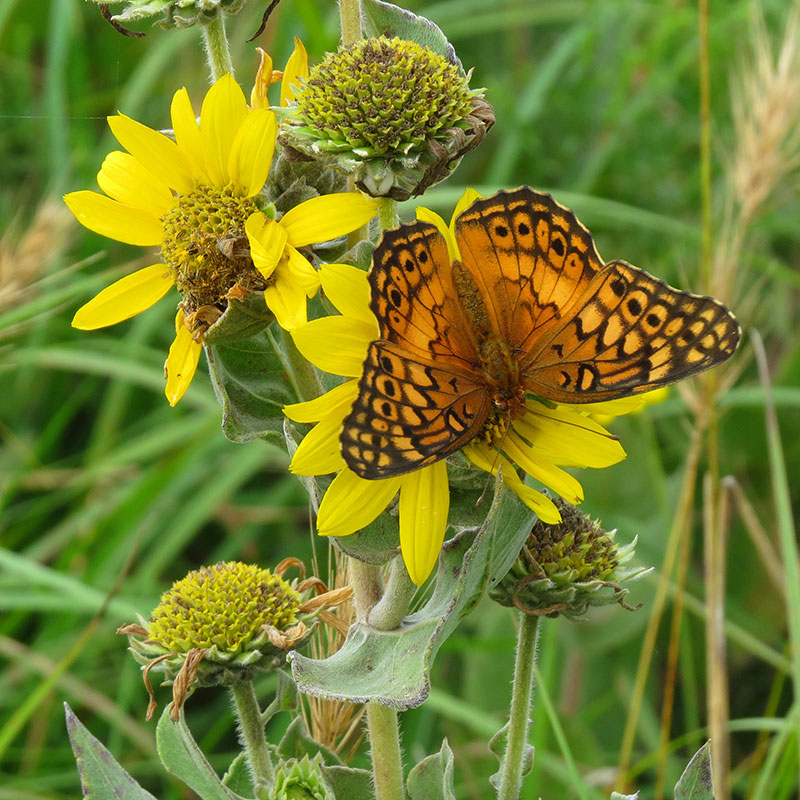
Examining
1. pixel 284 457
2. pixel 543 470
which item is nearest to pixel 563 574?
pixel 543 470

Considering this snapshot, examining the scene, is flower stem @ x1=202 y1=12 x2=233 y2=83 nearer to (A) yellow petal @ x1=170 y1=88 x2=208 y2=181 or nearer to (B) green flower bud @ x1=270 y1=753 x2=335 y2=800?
(A) yellow petal @ x1=170 y1=88 x2=208 y2=181

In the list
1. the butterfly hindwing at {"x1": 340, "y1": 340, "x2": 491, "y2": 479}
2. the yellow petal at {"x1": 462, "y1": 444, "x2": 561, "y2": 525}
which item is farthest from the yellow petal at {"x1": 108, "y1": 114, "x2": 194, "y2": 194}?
the yellow petal at {"x1": 462, "y1": 444, "x2": 561, "y2": 525}

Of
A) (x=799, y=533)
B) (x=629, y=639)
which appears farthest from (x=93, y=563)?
(x=799, y=533)

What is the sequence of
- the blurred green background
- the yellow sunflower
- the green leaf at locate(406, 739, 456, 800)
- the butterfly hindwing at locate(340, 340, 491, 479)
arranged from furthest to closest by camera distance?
the blurred green background, the green leaf at locate(406, 739, 456, 800), the yellow sunflower, the butterfly hindwing at locate(340, 340, 491, 479)

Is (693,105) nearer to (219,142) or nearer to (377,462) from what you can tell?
(219,142)

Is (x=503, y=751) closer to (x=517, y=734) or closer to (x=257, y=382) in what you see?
(x=517, y=734)

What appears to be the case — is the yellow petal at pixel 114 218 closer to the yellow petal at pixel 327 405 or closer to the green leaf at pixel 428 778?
the yellow petal at pixel 327 405

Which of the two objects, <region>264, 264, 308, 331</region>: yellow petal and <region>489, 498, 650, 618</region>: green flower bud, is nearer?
<region>264, 264, 308, 331</region>: yellow petal
